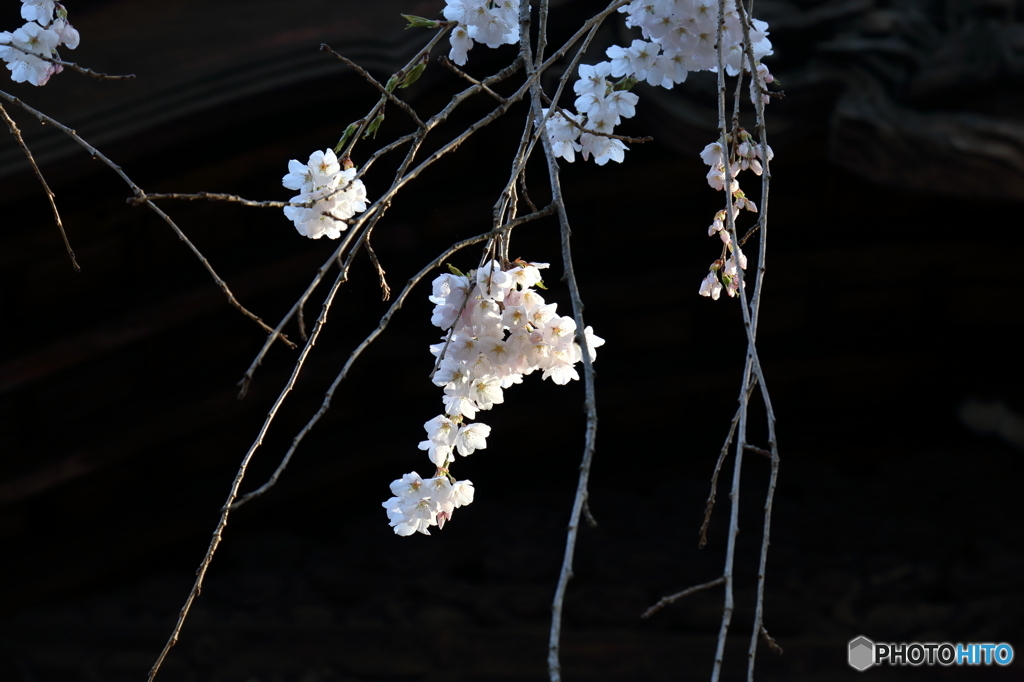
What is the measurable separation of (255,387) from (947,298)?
2.96 metres

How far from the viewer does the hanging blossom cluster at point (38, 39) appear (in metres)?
1.08

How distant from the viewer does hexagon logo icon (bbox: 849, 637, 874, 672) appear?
261 cm

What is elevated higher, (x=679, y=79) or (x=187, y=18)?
(x=187, y=18)

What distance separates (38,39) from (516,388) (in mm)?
2612

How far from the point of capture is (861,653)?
8.70 feet

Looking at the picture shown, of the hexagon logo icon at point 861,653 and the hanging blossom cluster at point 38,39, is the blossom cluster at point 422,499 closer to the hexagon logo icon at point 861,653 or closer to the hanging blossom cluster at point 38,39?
the hanging blossom cluster at point 38,39

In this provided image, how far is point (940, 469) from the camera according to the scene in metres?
3.90

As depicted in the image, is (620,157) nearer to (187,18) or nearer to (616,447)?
(187,18)

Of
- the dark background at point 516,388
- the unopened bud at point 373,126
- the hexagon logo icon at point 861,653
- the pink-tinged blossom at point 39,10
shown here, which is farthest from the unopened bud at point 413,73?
the hexagon logo icon at point 861,653

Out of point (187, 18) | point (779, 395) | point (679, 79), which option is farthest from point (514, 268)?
point (779, 395)

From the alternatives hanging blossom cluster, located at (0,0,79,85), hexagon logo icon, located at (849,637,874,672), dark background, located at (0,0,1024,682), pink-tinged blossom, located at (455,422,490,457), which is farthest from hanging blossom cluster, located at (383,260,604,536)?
hexagon logo icon, located at (849,637,874,672)

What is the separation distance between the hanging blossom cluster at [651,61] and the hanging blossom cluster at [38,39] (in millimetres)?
621

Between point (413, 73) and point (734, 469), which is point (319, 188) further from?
point (734, 469)

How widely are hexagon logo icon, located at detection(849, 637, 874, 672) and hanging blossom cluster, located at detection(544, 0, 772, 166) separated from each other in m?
2.10
